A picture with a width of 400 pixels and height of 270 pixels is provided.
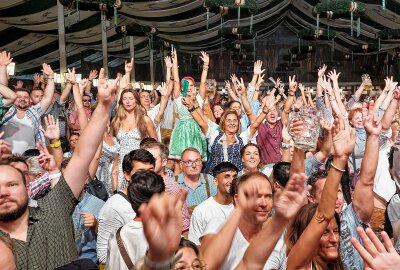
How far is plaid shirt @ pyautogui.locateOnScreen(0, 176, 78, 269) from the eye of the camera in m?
2.29

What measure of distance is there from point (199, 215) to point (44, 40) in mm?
10459

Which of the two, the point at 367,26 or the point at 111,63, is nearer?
the point at 367,26

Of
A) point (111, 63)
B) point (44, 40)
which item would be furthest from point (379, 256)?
point (111, 63)

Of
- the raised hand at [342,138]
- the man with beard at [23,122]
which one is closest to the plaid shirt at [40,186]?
the raised hand at [342,138]

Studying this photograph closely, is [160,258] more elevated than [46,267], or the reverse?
[160,258]

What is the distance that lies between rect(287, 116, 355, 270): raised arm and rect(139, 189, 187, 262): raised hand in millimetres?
933

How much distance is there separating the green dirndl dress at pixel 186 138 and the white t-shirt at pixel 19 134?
1331mm

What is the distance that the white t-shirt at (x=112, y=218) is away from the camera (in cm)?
310

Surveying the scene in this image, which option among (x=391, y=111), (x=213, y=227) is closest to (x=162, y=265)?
(x=213, y=227)

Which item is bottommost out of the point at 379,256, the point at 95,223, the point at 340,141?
the point at 95,223

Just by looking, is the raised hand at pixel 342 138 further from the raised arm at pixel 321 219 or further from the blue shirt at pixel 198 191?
the blue shirt at pixel 198 191

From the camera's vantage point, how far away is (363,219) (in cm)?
267

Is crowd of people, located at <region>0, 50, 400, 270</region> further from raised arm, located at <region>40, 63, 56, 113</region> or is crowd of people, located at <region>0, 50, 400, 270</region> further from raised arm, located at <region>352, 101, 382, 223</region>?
raised arm, located at <region>40, 63, 56, 113</region>

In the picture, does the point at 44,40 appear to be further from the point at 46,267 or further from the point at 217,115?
the point at 46,267
